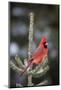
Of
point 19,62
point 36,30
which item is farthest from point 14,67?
point 36,30

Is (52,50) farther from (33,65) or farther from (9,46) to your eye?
(9,46)

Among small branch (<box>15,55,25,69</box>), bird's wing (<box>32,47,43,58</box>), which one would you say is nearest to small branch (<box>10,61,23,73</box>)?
Result: small branch (<box>15,55,25,69</box>)

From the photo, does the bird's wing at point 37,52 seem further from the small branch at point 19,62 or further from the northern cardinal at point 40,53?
the small branch at point 19,62

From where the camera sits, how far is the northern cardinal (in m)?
1.88

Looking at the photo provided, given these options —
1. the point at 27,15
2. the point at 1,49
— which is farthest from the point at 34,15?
the point at 1,49

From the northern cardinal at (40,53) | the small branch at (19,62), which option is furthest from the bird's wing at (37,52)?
the small branch at (19,62)

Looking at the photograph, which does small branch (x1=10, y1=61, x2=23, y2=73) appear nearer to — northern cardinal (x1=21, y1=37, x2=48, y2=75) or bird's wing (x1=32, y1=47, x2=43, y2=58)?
northern cardinal (x1=21, y1=37, x2=48, y2=75)

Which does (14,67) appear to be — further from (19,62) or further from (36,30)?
(36,30)

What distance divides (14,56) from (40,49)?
0.80 ft

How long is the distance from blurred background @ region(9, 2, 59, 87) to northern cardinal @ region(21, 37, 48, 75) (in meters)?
0.04

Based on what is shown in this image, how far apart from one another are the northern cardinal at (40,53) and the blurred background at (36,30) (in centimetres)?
4

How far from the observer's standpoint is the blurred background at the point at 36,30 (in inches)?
72.3

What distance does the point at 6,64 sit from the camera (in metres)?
1.83

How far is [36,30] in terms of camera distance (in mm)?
1905
